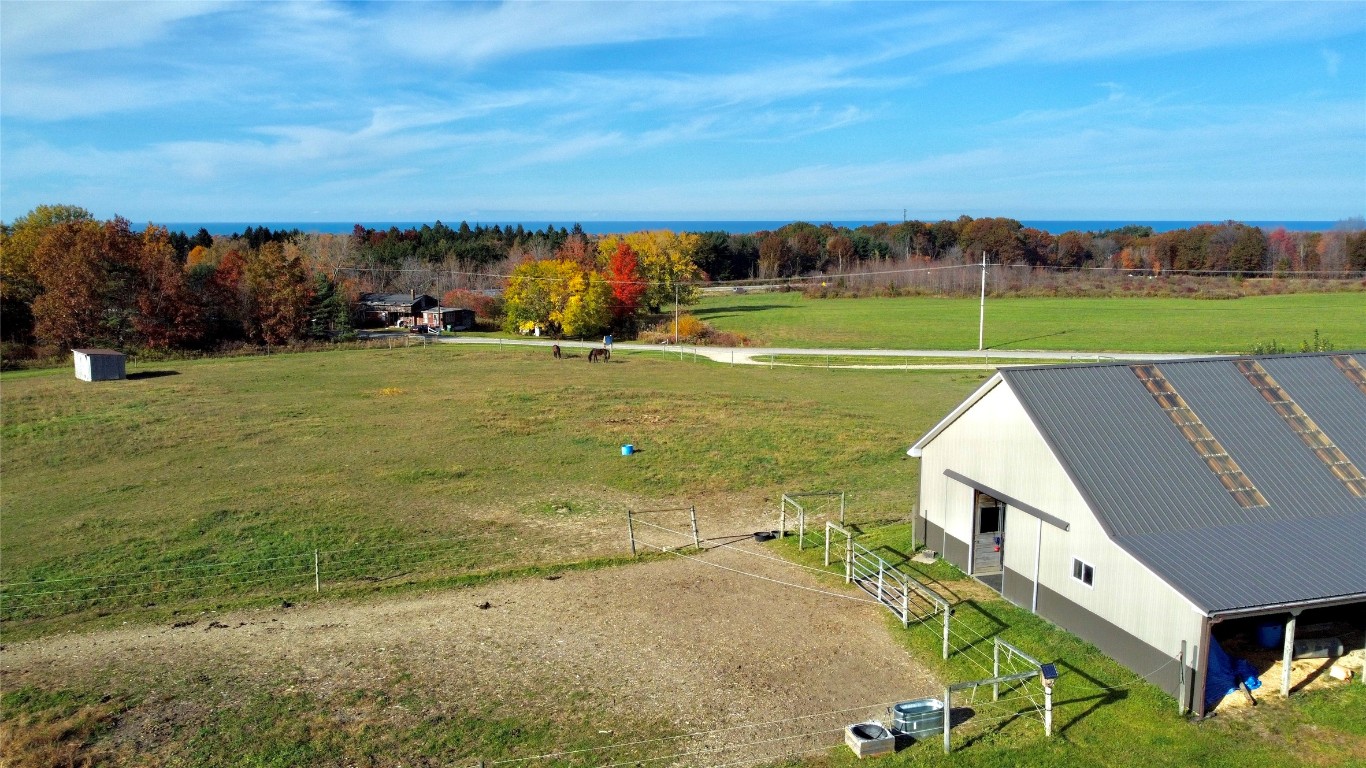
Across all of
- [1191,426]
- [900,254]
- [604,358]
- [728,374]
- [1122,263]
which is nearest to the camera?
[1191,426]

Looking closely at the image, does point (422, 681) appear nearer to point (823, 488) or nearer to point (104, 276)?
point (823, 488)

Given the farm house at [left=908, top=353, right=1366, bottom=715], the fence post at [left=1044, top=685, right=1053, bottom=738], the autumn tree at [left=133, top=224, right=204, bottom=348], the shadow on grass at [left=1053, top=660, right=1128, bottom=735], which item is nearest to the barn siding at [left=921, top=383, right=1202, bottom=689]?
the farm house at [left=908, top=353, right=1366, bottom=715]

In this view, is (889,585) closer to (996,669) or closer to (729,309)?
(996,669)

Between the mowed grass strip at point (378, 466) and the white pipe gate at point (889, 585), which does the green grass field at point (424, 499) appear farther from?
the white pipe gate at point (889, 585)

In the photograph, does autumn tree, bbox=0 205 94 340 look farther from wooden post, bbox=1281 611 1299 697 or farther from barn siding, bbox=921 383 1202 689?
wooden post, bbox=1281 611 1299 697


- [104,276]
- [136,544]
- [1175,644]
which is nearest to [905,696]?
[1175,644]

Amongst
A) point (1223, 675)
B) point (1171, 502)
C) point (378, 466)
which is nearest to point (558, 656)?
point (1223, 675)

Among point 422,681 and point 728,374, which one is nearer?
point 422,681
